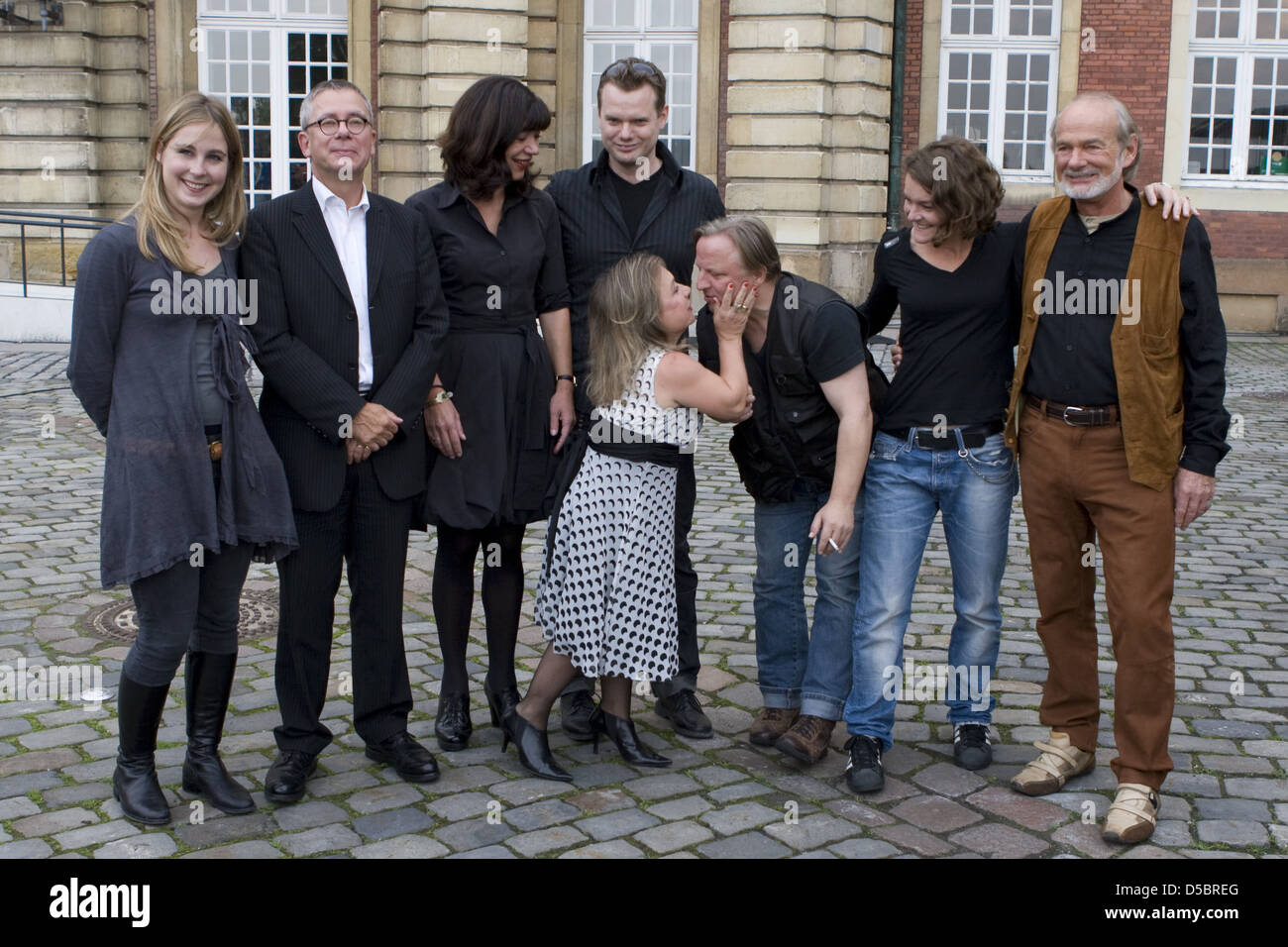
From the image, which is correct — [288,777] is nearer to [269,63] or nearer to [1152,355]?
[1152,355]

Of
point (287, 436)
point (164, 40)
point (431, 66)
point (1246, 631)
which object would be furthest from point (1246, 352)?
point (287, 436)

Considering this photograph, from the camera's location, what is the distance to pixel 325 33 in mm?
19297

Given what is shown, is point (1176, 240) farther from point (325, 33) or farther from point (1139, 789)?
point (325, 33)

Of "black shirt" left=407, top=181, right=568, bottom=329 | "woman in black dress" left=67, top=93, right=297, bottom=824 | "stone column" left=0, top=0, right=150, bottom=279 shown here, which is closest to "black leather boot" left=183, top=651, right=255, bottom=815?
"woman in black dress" left=67, top=93, right=297, bottom=824

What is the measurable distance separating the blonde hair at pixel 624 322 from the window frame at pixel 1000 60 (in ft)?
51.1

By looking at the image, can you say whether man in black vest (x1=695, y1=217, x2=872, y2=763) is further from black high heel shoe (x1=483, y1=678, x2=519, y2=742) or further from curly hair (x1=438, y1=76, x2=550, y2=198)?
black high heel shoe (x1=483, y1=678, x2=519, y2=742)

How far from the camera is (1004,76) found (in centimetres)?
1948

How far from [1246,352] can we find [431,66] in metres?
10.1

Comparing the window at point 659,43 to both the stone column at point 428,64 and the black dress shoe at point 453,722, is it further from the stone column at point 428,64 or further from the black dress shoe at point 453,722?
the black dress shoe at point 453,722

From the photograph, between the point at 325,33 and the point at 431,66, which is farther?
the point at 325,33

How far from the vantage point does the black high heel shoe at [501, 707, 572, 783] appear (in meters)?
4.68

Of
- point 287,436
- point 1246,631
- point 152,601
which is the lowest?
point 1246,631

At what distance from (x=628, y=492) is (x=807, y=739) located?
0.99 meters

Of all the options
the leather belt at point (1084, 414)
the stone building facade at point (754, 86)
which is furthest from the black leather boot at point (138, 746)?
the stone building facade at point (754, 86)
